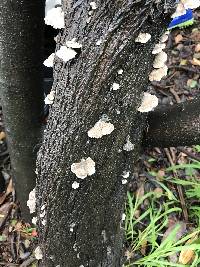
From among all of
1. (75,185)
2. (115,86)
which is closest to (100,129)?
(115,86)

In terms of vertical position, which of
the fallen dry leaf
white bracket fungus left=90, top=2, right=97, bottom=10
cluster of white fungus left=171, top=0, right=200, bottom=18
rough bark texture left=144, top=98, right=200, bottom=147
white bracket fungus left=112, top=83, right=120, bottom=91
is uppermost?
white bracket fungus left=90, top=2, right=97, bottom=10

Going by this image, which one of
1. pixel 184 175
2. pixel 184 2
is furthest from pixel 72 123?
pixel 184 175

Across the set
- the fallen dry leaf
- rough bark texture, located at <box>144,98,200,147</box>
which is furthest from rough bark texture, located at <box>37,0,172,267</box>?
the fallen dry leaf

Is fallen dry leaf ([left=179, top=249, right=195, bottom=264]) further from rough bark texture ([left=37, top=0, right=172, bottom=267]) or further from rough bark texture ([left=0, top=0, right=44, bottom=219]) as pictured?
rough bark texture ([left=0, top=0, right=44, bottom=219])

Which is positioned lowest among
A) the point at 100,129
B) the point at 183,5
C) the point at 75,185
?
the point at 75,185

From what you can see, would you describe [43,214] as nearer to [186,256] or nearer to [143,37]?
[143,37]

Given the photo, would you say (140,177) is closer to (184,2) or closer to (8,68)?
(8,68)

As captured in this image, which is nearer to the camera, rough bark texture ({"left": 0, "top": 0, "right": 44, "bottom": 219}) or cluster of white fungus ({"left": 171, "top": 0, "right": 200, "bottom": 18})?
cluster of white fungus ({"left": 171, "top": 0, "right": 200, "bottom": 18})
